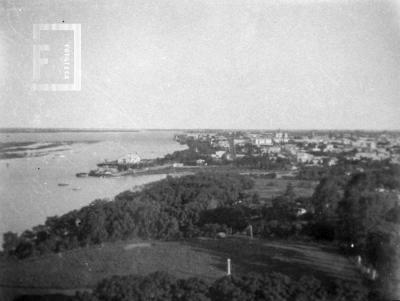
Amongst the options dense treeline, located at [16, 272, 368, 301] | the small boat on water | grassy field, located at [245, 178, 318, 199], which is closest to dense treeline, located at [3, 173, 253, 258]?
grassy field, located at [245, 178, 318, 199]

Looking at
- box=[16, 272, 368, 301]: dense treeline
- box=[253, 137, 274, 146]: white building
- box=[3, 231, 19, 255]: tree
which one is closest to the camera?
box=[16, 272, 368, 301]: dense treeline

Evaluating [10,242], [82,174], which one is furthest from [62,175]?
[10,242]

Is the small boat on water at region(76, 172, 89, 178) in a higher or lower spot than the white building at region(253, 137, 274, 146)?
lower

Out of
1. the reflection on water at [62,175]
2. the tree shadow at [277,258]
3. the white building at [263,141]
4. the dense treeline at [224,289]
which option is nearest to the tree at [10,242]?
the reflection on water at [62,175]

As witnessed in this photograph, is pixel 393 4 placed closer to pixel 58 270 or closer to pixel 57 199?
pixel 57 199

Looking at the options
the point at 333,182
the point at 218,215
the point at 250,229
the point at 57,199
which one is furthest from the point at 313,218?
the point at 57,199

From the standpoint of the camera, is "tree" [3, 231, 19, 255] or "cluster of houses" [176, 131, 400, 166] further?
"tree" [3, 231, 19, 255]

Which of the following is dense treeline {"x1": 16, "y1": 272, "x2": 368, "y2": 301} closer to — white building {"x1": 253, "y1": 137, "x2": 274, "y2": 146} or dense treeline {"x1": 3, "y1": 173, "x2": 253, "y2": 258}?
dense treeline {"x1": 3, "y1": 173, "x2": 253, "y2": 258}

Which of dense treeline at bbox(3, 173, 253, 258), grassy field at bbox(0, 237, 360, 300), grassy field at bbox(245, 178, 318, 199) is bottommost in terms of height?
grassy field at bbox(0, 237, 360, 300)
